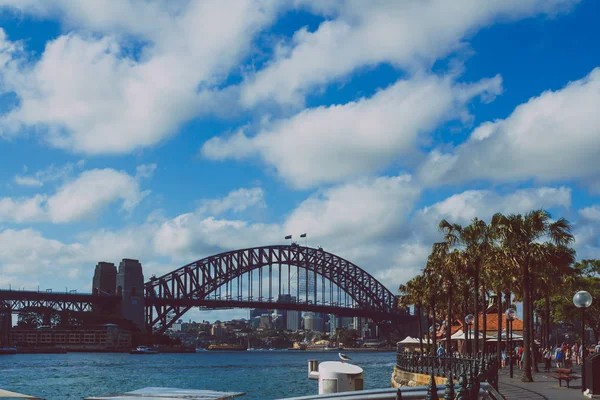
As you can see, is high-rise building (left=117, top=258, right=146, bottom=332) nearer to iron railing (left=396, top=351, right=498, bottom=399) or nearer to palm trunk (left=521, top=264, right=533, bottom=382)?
iron railing (left=396, top=351, right=498, bottom=399)

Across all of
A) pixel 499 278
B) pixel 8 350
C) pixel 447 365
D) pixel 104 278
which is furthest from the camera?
pixel 104 278

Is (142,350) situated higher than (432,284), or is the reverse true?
(432,284)

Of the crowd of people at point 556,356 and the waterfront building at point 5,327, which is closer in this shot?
the crowd of people at point 556,356

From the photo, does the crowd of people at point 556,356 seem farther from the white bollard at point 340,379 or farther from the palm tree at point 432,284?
the white bollard at point 340,379

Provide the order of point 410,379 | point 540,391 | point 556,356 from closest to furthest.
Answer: point 540,391 → point 410,379 → point 556,356

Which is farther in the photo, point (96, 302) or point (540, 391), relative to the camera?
point (96, 302)

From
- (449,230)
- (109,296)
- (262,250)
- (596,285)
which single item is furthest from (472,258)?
(262,250)

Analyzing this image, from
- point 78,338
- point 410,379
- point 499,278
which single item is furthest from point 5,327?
point 410,379

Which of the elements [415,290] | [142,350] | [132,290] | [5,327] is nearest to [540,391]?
[415,290]

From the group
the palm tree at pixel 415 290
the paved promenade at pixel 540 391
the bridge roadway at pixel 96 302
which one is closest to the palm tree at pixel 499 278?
the paved promenade at pixel 540 391

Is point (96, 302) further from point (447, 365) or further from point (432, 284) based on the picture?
point (447, 365)

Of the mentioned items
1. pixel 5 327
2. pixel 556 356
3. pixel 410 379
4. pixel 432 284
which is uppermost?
pixel 432 284

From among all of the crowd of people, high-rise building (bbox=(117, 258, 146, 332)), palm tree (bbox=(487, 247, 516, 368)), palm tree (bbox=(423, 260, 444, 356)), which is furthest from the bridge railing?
high-rise building (bbox=(117, 258, 146, 332))

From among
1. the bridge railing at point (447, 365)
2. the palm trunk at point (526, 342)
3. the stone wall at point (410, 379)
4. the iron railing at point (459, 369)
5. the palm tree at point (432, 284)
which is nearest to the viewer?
the iron railing at point (459, 369)
